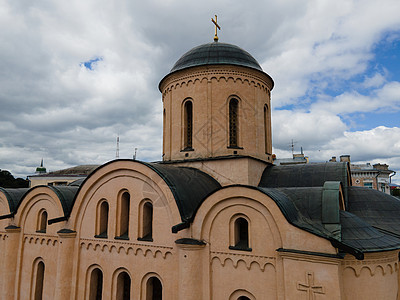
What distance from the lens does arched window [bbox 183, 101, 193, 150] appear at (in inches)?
515

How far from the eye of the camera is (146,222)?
1016 cm

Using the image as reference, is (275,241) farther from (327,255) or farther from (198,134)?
(198,134)

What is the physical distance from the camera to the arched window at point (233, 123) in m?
12.7

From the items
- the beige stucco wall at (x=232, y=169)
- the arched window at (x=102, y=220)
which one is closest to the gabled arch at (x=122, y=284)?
the arched window at (x=102, y=220)

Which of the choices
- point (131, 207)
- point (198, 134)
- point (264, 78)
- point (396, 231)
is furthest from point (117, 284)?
point (264, 78)

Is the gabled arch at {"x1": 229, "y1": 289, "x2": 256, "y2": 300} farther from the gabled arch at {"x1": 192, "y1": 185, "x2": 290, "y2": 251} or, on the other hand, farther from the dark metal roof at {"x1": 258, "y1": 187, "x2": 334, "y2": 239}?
the dark metal roof at {"x1": 258, "y1": 187, "x2": 334, "y2": 239}

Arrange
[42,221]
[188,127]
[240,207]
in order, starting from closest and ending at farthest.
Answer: [240,207] → [42,221] → [188,127]

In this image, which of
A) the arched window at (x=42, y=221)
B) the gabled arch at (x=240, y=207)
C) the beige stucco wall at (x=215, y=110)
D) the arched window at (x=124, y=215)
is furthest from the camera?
the arched window at (x=42, y=221)

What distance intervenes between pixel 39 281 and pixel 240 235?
1022cm

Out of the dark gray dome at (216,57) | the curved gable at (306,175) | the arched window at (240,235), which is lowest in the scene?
the arched window at (240,235)

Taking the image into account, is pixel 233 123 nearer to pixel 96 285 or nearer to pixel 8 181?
pixel 96 285

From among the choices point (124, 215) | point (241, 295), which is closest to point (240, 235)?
point (241, 295)

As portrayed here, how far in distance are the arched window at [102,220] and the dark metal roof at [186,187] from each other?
299 cm

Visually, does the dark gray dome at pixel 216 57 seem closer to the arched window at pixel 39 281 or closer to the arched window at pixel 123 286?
the arched window at pixel 123 286
